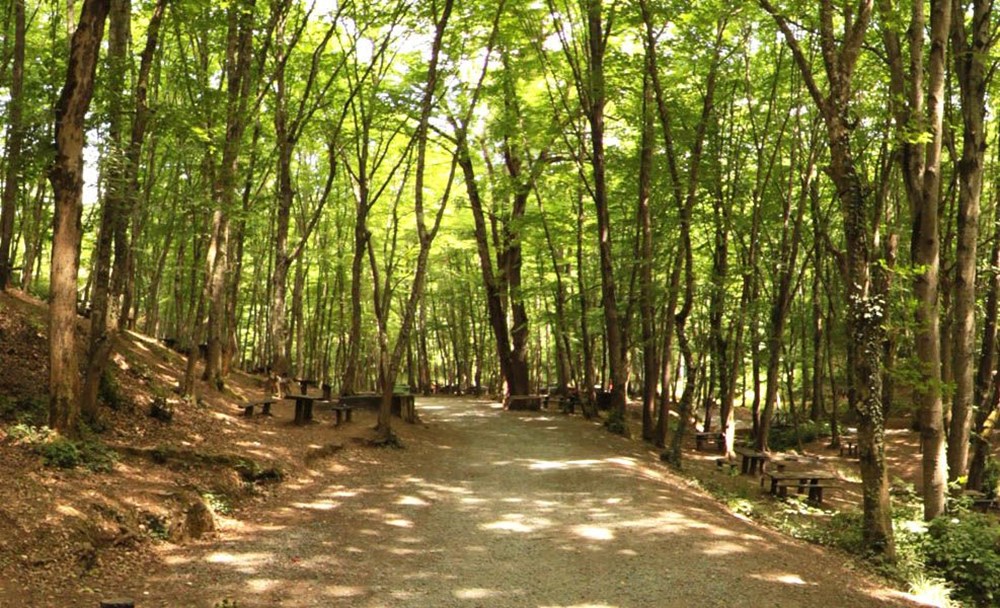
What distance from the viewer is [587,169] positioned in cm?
2212

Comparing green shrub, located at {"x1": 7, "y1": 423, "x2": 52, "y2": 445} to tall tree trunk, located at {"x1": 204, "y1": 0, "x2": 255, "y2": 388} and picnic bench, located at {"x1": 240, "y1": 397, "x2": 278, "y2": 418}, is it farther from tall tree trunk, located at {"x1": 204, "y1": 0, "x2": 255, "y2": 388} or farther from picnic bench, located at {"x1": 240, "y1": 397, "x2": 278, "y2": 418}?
picnic bench, located at {"x1": 240, "y1": 397, "x2": 278, "y2": 418}

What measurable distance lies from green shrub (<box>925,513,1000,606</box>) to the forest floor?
3.64 ft

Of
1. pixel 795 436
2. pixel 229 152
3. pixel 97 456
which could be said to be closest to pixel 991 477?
pixel 795 436

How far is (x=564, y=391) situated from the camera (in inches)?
872

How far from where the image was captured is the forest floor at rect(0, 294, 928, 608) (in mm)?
6098

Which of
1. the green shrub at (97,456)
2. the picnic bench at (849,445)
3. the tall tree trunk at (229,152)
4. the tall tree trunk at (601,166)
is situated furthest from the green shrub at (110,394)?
the picnic bench at (849,445)

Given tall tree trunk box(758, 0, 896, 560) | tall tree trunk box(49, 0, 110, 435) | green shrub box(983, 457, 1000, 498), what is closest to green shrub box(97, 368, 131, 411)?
tall tree trunk box(49, 0, 110, 435)

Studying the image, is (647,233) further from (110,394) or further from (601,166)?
(110,394)

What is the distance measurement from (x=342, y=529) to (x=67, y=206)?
5.01m

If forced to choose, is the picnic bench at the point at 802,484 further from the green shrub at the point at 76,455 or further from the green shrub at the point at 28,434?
the green shrub at the point at 28,434

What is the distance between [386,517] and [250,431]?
4663 millimetres

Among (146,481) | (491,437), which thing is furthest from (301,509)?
(491,437)

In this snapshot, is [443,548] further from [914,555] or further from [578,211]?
[578,211]

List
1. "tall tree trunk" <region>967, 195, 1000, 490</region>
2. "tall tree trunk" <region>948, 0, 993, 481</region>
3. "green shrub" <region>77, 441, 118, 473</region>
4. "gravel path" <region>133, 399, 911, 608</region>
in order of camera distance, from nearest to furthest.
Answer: "gravel path" <region>133, 399, 911, 608</region>, "green shrub" <region>77, 441, 118, 473</region>, "tall tree trunk" <region>948, 0, 993, 481</region>, "tall tree trunk" <region>967, 195, 1000, 490</region>
